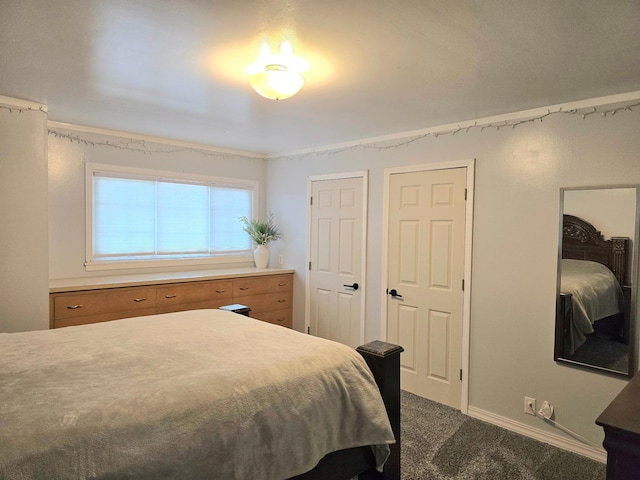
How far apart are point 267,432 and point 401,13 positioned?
167cm

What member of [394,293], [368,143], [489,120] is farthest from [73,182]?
[489,120]

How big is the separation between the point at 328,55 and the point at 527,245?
195 cm

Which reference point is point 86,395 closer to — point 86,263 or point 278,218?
point 86,263

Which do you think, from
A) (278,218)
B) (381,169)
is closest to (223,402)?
(381,169)

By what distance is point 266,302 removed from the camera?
4430 mm

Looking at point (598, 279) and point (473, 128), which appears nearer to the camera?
point (598, 279)

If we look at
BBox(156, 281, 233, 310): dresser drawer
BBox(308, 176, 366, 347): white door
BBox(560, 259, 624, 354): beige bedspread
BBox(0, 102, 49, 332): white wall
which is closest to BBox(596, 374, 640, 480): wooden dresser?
BBox(560, 259, 624, 354): beige bedspread

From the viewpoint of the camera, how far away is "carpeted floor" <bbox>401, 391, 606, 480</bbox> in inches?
97.7

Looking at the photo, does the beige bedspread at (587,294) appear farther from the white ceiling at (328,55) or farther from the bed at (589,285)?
the white ceiling at (328,55)

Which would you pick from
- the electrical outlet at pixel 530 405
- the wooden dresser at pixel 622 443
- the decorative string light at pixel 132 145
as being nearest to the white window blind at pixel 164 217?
the decorative string light at pixel 132 145

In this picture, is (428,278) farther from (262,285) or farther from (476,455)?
(262,285)

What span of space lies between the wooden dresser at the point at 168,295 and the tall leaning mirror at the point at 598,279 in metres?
2.69

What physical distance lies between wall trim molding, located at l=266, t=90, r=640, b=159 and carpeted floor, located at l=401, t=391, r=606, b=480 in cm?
225

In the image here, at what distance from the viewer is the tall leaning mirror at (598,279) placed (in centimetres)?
252
